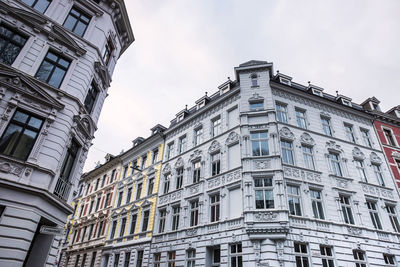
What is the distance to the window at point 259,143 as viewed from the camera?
1867 centimetres

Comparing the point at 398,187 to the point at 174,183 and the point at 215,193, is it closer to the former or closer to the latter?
the point at 215,193

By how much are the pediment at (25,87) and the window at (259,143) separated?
1292 cm

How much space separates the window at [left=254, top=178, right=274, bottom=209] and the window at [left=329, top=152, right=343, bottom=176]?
6.50 meters

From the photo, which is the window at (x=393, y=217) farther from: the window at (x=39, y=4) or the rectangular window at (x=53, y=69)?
the window at (x=39, y=4)

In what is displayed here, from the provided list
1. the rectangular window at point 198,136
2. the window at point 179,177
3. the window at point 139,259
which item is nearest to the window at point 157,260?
the window at point 139,259

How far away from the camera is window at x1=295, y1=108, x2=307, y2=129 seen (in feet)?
69.8

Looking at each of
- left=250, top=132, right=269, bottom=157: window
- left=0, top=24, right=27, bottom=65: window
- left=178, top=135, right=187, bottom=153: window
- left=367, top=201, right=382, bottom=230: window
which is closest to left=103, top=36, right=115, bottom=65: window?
left=0, top=24, right=27, bottom=65: window

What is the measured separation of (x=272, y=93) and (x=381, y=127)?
517 inches

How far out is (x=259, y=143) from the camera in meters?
19.1

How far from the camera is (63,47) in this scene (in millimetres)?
13461

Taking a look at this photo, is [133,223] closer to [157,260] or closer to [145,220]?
[145,220]

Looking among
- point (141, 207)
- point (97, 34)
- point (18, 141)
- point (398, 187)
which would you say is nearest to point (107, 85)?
point (97, 34)

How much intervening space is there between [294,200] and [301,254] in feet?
11.1

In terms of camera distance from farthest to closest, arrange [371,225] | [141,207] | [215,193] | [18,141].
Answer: [141,207] < [215,193] < [371,225] < [18,141]
